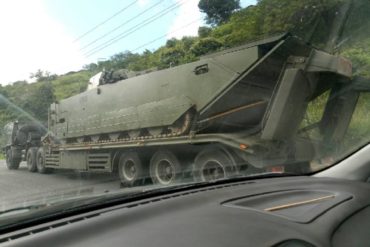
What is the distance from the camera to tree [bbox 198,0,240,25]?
6.12 meters

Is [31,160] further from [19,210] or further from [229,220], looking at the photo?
[229,220]

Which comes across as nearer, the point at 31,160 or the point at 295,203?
the point at 295,203

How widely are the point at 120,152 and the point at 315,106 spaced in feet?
12.9

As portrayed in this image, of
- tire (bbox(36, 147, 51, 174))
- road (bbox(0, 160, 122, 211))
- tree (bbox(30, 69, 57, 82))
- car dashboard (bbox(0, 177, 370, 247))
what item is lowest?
car dashboard (bbox(0, 177, 370, 247))

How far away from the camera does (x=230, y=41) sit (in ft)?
27.7

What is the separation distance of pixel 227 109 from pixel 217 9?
342 centimetres

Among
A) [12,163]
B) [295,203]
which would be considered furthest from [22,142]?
[295,203]

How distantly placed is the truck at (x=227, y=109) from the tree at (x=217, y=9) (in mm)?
2094

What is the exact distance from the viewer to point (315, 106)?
31.4 ft

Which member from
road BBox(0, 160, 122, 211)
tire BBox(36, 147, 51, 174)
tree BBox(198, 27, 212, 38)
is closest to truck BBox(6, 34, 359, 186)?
tire BBox(36, 147, 51, 174)

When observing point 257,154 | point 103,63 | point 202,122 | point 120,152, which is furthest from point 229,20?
point 120,152

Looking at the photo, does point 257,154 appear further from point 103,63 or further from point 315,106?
point 103,63

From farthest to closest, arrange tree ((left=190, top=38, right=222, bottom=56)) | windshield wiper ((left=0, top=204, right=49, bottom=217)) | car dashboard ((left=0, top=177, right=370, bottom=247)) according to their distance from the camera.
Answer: tree ((left=190, top=38, right=222, bottom=56)) < windshield wiper ((left=0, top=204, right=49, bottom=217)) < car dashboard ((left=0, top=177, right=370, bottom=247))

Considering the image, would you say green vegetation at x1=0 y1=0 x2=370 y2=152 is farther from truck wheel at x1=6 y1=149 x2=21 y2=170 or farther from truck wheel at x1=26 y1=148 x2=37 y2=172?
truck wheel at x1=26 y1=148 x2=37 y2=172
